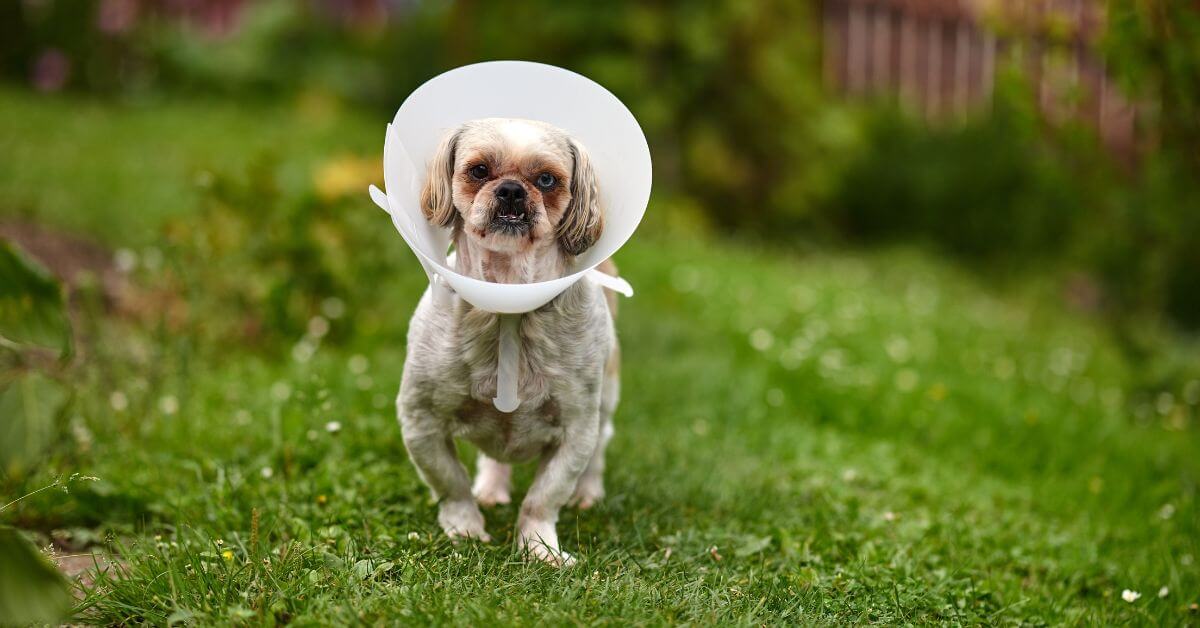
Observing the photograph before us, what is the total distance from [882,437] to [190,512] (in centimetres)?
327

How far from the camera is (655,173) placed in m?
11.4

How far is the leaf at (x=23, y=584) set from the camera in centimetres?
191

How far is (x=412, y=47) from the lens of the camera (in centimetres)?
1301

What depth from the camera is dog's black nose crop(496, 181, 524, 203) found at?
2.85 metres

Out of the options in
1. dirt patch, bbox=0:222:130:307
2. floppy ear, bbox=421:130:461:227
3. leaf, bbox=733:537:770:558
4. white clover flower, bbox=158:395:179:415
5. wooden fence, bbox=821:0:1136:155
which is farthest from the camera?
wooden fence, bbox=821:0:1136:155

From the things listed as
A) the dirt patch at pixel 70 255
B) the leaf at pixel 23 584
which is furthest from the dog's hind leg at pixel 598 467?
the dirt patch at pixel 70 255

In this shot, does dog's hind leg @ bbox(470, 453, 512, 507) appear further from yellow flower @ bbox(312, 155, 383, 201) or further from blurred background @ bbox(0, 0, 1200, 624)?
yellow flower @ bbox(312, 155, 383, 201)

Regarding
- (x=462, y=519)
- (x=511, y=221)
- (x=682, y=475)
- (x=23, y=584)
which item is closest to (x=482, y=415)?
(x=462, y=519)

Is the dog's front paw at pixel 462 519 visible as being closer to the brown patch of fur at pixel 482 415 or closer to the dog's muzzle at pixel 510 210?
the brown patch of fur at pixel 482 415

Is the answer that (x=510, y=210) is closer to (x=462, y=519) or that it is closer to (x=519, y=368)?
(x=519, y=368)

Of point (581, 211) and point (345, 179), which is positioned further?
point (345, 179)

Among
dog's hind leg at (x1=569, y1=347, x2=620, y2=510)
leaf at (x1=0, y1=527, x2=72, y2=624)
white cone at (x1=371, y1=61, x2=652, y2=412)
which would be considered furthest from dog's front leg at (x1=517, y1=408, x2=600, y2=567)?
leaf at (x1=0, y1=527, x2=72, y2=624)

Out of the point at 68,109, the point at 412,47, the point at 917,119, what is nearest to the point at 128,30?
the point at 68,109

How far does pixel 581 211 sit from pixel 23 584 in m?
1.65
